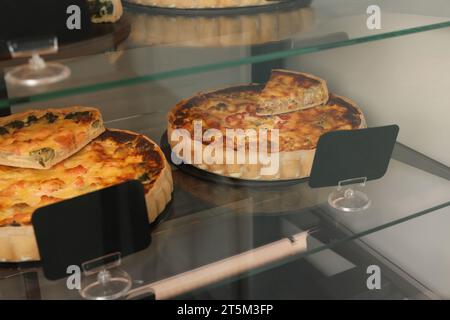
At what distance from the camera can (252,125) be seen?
3.94ft

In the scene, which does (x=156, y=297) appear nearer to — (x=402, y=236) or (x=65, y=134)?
(x=65, y=134)

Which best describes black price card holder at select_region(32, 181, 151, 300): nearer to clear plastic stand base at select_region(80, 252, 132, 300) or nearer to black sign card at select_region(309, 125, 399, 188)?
clear plastic stand base at select_region(80, 252, 132, 300)

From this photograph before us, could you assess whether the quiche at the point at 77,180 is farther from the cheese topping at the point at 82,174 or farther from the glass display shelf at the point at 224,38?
the glass display shelf at the point at 224,38

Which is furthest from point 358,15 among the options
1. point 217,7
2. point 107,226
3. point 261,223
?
point 107,226

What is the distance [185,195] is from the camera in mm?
1064

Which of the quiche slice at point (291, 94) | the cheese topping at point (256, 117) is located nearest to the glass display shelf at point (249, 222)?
the cheese topping at point (256, 117)

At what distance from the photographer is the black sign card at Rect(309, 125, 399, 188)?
98 centimetres

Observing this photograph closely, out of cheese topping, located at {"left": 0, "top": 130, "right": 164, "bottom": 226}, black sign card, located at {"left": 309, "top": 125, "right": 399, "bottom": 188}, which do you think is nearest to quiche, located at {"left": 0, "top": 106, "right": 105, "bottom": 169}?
cheese topping, located at {"left": 0, "top": 130, "right": 164, "bottom": 226}

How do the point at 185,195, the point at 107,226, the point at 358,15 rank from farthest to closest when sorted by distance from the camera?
the point at 185,195, the point at 358,15, the point at 107,226

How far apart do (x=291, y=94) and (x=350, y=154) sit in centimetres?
29

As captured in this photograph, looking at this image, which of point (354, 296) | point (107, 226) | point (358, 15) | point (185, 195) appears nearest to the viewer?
point (107, 226)
